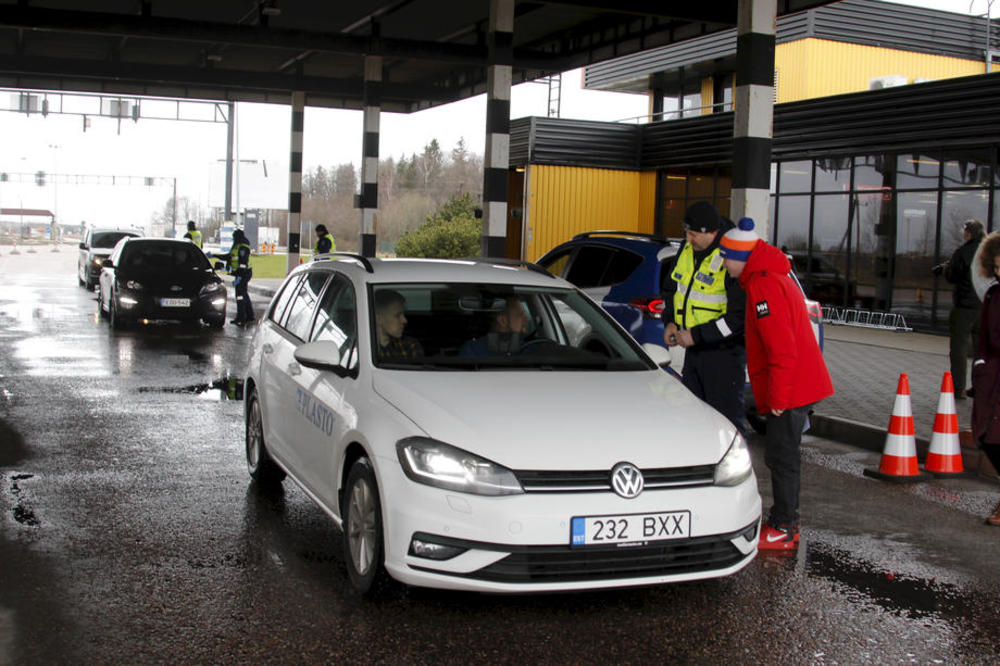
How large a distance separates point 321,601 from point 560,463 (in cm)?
129

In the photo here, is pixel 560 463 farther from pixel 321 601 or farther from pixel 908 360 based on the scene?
pixel 908 360

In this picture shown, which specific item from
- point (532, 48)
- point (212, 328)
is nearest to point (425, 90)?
point (532, 48)

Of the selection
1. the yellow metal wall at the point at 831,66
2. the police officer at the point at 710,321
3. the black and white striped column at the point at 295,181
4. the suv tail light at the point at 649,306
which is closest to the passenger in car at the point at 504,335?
the police officer at the point at 710,321

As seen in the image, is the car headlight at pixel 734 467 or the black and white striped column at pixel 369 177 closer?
the car headlight at pixel 734 467

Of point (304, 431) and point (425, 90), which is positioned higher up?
point (425, 90)

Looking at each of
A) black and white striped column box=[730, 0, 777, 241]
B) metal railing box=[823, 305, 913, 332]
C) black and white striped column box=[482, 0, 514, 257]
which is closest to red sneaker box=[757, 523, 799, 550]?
black and white striped column box=[730, 0, 777, 241]

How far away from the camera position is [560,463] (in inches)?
164

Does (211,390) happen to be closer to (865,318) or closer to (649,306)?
(649,306)

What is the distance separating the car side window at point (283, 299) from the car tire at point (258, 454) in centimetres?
52

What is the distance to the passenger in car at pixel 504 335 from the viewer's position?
5.40 meters

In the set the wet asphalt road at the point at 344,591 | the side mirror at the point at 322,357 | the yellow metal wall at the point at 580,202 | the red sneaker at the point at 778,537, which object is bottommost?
the wet asphalt road at the point at 344,591

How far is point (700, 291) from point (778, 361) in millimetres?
1129

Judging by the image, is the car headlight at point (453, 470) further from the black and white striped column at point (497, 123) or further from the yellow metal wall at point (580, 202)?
the yellow metal wall at point (580, 202)

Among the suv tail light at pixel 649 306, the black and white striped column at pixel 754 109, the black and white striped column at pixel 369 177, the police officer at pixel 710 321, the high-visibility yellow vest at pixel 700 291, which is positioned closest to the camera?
the police officer at pixel 710 321
